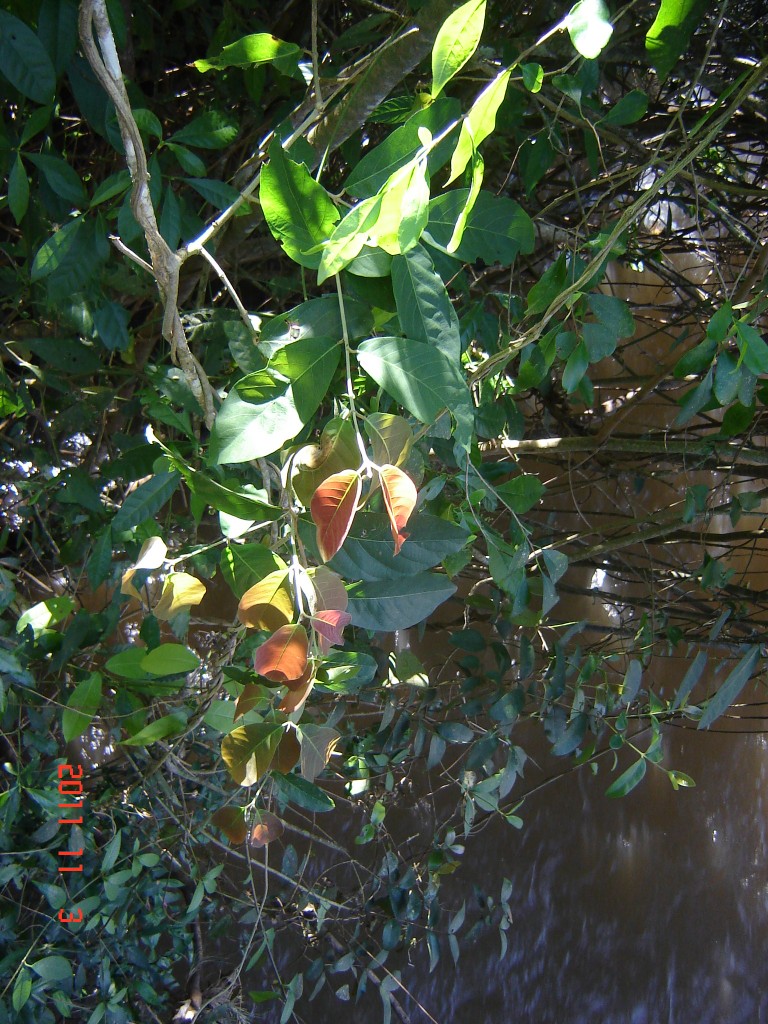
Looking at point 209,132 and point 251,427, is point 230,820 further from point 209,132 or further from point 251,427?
point 209,132

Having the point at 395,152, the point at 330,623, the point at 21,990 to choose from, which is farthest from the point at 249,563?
the point at 21,990

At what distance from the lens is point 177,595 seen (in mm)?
584

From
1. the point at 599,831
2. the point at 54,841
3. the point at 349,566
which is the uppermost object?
the point at 349,566

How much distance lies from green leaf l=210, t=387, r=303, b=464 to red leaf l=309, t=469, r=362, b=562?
0.14ft

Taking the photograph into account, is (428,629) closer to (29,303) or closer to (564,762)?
(564,762)

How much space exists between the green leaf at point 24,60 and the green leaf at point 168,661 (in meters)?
0.55

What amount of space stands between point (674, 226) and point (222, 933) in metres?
1.85

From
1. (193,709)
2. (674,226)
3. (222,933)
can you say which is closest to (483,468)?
(193,709)

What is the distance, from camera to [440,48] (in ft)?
1.24

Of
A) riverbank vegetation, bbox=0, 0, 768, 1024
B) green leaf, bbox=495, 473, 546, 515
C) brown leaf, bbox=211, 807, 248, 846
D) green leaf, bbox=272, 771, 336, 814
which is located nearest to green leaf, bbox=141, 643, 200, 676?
riverbank vegetation, bbox=0, 0, 768, 1024

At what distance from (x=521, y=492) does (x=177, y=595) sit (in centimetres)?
37

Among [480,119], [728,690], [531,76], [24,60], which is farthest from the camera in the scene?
[728,690]

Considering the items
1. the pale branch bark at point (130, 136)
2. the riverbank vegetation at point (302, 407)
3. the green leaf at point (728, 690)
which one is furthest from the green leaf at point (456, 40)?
the green leaf at point (728, 690)

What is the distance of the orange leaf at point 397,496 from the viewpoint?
0.39 m
